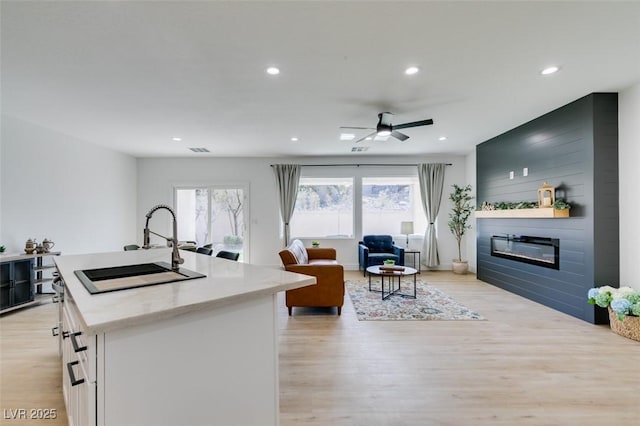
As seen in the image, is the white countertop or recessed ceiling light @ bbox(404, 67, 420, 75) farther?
recessed ceiling light @ bbox(404, 67, 420, 75)

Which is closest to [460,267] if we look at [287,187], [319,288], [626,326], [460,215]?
[460,215]

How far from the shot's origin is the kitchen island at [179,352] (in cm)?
101

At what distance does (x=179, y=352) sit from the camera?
1.16m

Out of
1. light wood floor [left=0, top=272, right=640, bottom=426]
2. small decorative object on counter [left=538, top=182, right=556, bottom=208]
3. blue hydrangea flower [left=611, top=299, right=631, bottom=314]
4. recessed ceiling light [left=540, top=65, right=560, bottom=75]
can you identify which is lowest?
light wood floor [left=0, top=272, right=640, bottom=426]

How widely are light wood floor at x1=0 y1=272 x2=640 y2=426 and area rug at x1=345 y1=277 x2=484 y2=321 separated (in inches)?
7.1

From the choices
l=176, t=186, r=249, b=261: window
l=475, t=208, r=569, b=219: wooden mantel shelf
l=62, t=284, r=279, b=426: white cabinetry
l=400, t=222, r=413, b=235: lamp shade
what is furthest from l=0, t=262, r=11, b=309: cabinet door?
l=475, t=208, r=569, b=219: wooden mantel shelf

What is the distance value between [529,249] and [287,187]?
4.70m

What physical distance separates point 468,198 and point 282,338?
5.31 m

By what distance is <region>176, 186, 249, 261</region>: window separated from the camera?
6891 millimetres

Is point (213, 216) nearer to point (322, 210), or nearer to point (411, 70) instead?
point (322, 210)

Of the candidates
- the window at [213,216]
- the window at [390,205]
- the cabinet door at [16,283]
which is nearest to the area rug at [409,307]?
the window at [390,205]

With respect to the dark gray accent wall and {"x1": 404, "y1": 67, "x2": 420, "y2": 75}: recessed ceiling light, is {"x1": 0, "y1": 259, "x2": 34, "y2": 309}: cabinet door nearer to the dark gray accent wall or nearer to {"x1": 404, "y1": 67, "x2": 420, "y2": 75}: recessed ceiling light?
{"x1": 404, "y1": 67, "x2": 420, "y2": 75}: recessed ceiling light

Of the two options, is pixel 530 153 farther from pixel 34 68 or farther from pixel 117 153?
pixel 117 153

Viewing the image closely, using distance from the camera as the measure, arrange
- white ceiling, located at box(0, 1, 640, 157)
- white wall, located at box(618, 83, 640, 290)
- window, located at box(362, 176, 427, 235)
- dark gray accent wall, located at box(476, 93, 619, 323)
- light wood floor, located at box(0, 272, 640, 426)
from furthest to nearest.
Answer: window, located at box(362, 176, 427, 235), dark gray accent wall, located at box(476, 93, 619, 323), white wall, located at box(618, 83, 640, 290), white ceiling, located at box(0, 1, 640, 157), light wood floor, located at box(0, 272, 640, 426)
